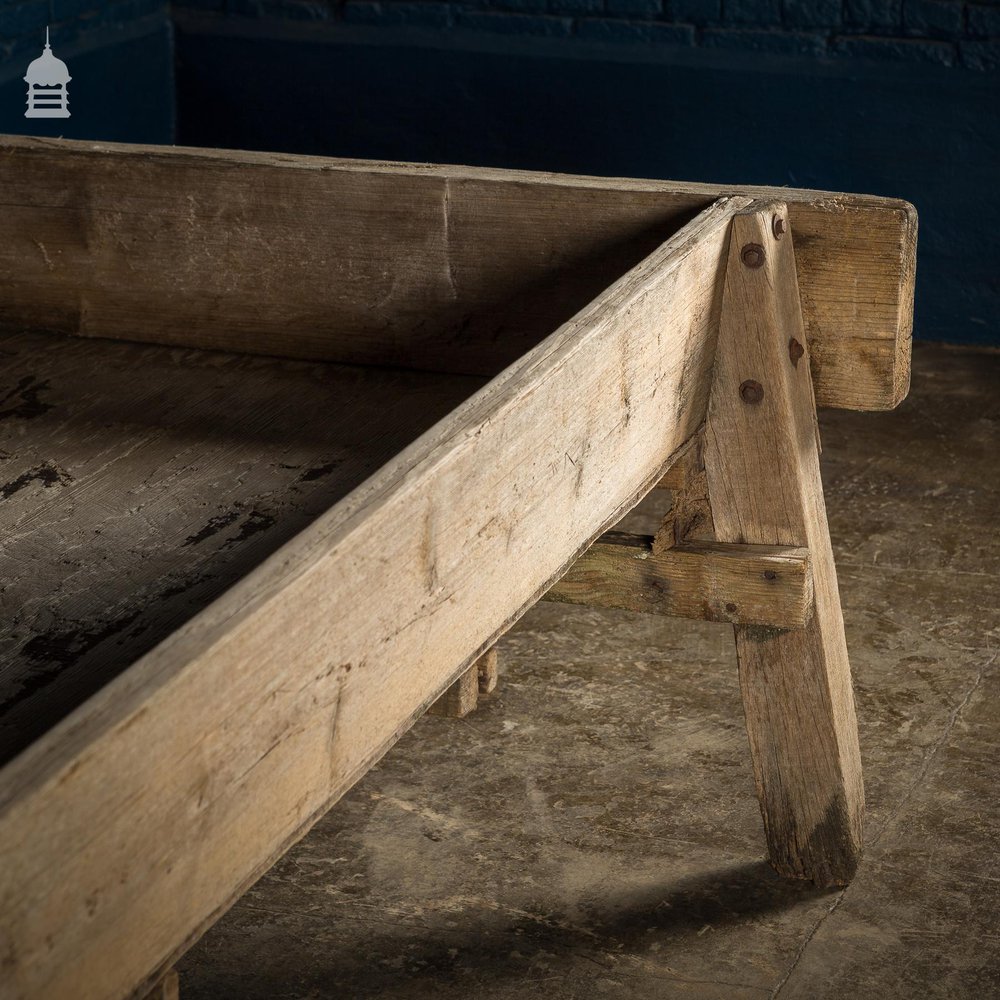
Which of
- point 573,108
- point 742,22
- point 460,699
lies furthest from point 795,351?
point 573,108

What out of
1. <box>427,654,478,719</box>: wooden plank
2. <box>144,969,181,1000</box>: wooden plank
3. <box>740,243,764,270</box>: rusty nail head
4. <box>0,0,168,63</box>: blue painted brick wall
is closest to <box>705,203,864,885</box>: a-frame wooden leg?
<box>740,243,764,270</box>: rusty nail head

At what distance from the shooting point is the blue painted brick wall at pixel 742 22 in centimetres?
397

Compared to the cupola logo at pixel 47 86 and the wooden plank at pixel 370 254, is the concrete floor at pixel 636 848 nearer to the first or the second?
the wooden plank at pixel 370 254

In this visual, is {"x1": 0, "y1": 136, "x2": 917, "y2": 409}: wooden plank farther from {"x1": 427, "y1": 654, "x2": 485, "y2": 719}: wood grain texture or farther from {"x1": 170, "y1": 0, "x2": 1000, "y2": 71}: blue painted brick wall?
{"x1": 170, "y1": 0, "x2": 1000, "y2": 71}: blue painted brick wall

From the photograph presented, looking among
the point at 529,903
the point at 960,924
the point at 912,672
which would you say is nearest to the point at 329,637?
the point at 529,903

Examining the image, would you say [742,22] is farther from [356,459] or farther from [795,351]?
[356,459]

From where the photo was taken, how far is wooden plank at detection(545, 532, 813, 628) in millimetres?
1541

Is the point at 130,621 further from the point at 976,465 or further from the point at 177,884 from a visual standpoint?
the point at 976,465

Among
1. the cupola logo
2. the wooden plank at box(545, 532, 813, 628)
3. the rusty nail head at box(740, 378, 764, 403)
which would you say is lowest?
the wooden plank at box(545, 532, 813, 628)

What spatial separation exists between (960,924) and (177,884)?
3.85ft

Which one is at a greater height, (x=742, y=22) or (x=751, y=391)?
(x=742, y=22)

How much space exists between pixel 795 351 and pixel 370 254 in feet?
1.54

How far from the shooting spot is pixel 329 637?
0.84m

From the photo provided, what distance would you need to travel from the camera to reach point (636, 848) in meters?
1.82
